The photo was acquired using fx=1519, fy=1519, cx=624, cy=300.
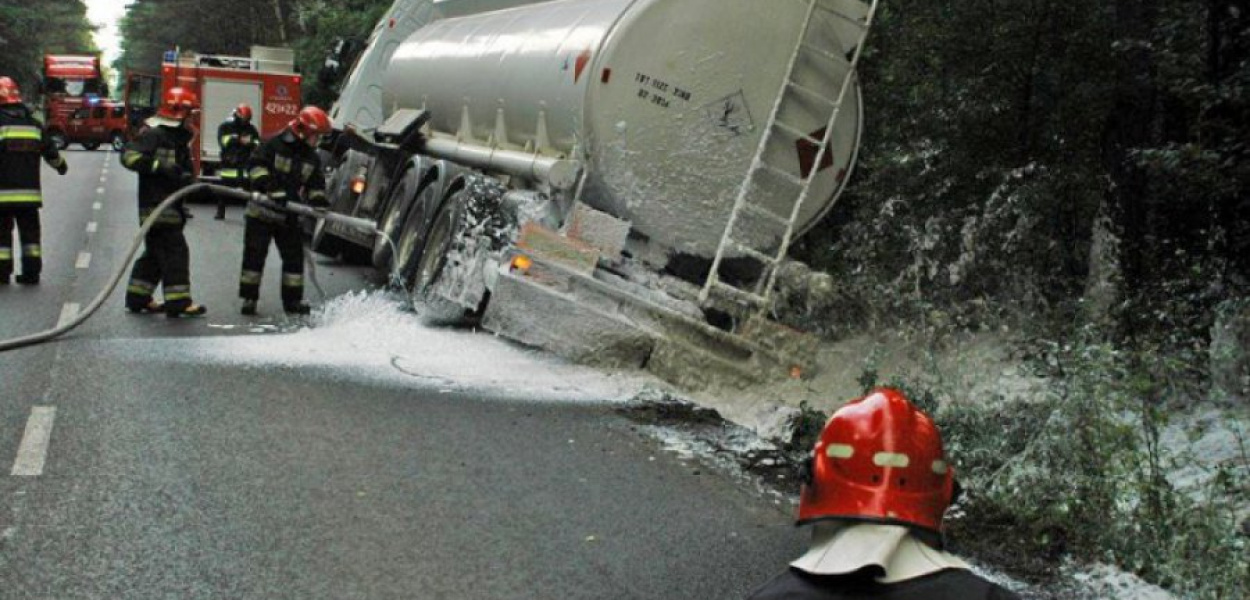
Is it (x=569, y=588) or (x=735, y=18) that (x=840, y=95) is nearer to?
(x=735, y=18)

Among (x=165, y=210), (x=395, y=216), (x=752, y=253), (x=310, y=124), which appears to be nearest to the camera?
(x=752, y=253)

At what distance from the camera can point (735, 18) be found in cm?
980

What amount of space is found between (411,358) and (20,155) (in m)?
4.99

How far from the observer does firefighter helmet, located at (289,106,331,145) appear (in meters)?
11.8

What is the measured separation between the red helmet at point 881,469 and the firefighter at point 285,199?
10.1 metres

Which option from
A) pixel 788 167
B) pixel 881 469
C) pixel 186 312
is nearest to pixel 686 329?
pixel 788 167

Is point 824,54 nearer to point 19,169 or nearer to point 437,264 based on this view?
point 437,264

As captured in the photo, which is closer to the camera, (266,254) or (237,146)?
(266,254)

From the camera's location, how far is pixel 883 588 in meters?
1.99

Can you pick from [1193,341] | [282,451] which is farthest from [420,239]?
[1193,341]

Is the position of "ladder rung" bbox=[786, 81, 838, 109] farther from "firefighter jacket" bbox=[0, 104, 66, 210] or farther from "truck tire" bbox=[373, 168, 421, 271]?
Answer: "firefighter jacket" bbox=[0, 104, 66, 210]

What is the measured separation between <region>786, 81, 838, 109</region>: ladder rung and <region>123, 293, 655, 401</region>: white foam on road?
2277mm

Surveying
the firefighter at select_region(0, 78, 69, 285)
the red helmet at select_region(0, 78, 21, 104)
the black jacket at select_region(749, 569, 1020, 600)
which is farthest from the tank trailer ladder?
the black jacket at select_region(749, 569, 1020, 600)

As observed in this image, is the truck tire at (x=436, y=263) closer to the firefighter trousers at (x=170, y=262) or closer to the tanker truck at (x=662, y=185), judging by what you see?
the tanker truck at (x=662, y=185)
